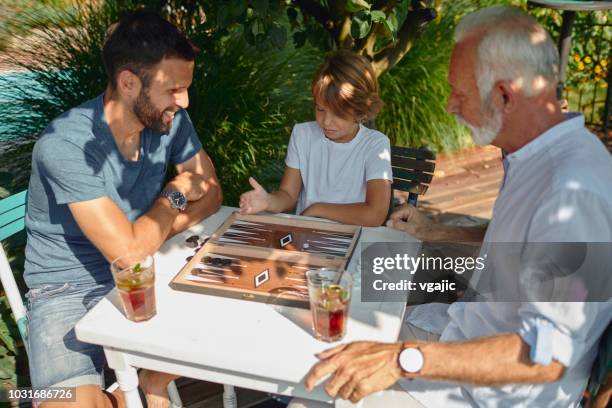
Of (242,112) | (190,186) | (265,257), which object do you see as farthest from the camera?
(242,112)

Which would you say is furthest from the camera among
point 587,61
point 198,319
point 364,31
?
point 587,61

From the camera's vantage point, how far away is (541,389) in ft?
6.15

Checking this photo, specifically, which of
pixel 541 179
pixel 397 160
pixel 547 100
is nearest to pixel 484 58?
pixel 547 100

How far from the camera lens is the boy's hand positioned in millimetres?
2580

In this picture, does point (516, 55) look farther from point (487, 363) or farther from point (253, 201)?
point (253, 201)

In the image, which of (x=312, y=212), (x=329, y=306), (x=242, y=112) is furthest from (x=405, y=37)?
(x=329, y=306)

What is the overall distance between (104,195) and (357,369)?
1.30 metres

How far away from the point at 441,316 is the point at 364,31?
1442 millimetres

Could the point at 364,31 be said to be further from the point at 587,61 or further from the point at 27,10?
the point at 587,61

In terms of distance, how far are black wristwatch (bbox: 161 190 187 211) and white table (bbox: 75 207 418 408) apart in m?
0.56

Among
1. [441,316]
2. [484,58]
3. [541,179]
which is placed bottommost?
[441,316]

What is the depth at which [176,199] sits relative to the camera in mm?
2539

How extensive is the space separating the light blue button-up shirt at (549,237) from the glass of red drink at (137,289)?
1.01 metres

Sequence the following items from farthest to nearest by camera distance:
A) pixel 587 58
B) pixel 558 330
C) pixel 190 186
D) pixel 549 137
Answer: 1. pixel 587 58
2. pixel 190 186
3. pixel 549 137
4. pixel 558 330
